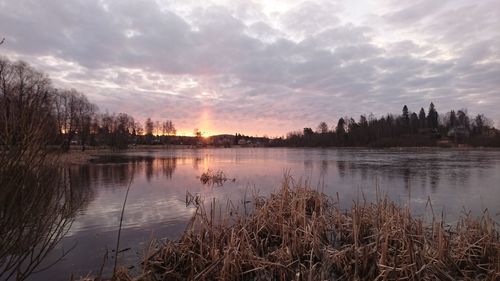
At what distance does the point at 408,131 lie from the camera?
442ft

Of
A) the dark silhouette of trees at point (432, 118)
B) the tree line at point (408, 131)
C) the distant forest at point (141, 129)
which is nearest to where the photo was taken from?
the distant forest at point (141, 129)

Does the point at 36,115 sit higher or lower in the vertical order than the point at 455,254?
higher

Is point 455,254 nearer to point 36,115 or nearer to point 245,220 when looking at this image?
point 245,220

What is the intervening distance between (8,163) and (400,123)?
152350 mm

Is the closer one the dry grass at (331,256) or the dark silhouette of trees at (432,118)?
the dry grass at (331,256)

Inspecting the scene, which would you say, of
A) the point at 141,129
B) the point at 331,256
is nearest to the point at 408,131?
the point at 141,129

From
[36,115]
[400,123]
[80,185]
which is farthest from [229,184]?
[400,123]

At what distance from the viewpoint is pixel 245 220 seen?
9.61 m

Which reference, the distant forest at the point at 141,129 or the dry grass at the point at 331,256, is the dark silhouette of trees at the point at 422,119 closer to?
the distant forest at the point at 141,129

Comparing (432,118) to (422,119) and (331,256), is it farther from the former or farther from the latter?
(331,256)

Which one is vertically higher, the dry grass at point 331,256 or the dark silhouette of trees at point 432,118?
the dark silhouette of trees at point 432,118

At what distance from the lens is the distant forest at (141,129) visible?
362 centimetres

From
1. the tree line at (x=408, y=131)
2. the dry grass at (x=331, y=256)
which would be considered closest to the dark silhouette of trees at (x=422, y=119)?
the tree line at (x=408, y=131)

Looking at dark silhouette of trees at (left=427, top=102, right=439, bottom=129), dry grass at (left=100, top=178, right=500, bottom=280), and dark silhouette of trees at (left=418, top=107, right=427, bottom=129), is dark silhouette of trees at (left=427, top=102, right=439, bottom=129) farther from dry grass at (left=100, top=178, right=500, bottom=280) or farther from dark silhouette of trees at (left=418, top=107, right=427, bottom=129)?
dry grass at (left=100, top=178, right=500, bottom=280)
